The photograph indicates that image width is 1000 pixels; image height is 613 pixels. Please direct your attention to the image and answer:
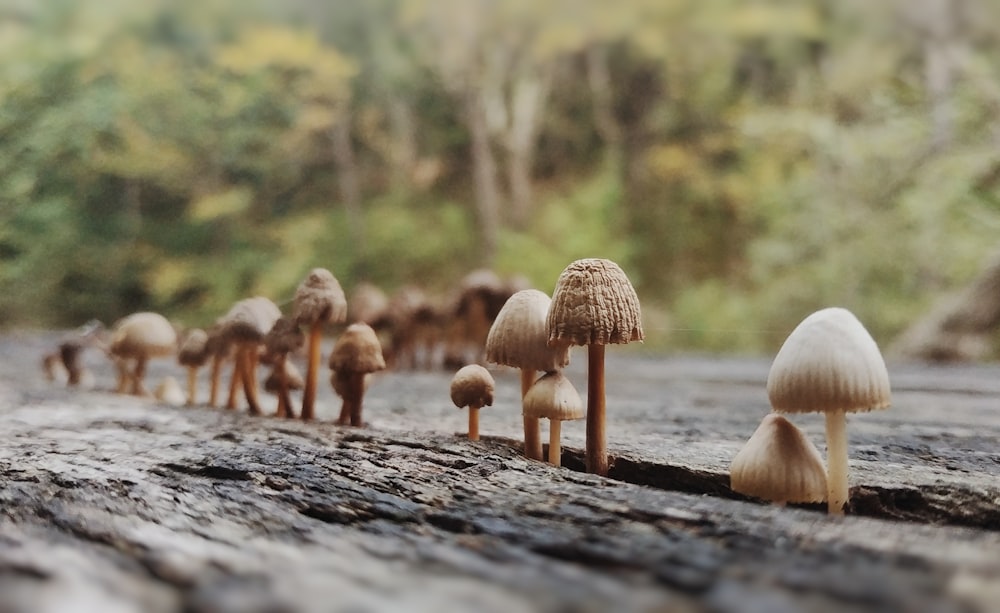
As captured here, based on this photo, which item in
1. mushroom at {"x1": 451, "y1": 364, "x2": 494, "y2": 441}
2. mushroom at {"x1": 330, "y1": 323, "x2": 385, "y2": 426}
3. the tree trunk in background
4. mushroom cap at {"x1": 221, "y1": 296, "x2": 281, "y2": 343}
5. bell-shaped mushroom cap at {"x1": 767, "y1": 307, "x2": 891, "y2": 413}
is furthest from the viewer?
the tree trunk in background

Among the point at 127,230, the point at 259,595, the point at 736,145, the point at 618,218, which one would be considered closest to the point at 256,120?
the point at 127,230

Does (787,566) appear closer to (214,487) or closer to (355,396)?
(214,487)

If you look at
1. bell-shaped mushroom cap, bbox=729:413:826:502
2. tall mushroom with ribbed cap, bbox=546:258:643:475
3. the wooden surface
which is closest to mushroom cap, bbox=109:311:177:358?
the wooden surface

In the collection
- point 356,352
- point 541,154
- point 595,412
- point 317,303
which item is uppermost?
point 541,154

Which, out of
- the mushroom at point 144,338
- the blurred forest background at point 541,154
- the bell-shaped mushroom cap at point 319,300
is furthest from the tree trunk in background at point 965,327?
the mushroom at point 144,338

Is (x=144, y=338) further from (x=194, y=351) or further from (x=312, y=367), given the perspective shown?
(x=312, y=367)

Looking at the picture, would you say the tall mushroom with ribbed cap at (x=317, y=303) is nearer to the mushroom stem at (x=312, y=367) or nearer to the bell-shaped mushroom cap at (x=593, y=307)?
the mushroom stem at (x=312, y=367)

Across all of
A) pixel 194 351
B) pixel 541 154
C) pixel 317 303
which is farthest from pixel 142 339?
pixel 541 154

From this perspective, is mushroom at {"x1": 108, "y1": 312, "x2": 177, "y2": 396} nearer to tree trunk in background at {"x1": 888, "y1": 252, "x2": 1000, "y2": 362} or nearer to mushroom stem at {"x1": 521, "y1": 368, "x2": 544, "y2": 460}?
mushroom stem at {"x1": 521, "y1": 368, "x2": 544, "y2": 460}
